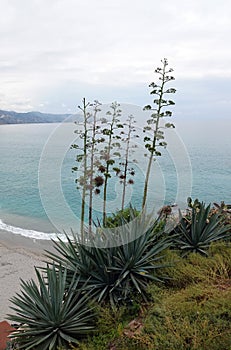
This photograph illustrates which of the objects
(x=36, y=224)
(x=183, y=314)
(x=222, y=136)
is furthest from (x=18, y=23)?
(x=222, y=136)

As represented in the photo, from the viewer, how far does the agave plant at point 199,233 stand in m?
5.41

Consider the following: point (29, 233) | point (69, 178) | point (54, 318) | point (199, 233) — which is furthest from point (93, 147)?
point (29, 233)

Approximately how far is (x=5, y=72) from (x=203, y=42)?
887 inches

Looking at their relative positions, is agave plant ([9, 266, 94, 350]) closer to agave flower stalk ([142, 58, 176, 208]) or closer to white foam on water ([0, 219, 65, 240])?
agave flower stalk ([142, 58, 176, 208])

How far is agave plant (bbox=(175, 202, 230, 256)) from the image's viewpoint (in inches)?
213

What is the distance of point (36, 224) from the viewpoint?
21.2 metres

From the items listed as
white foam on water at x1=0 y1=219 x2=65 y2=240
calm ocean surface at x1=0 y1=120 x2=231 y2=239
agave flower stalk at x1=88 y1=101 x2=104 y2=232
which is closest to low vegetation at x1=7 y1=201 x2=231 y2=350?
calm ocean surface at x1=0 y1=120 x2=231 y2=239

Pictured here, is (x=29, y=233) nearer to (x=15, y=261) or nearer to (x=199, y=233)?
(x=15, y=261)

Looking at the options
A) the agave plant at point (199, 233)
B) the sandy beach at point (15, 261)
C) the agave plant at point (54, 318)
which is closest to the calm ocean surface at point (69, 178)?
the agave plant at point (199, 233)

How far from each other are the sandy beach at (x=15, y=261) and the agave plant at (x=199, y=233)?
4205mm

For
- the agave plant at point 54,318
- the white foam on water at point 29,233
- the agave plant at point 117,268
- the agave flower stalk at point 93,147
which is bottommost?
the white foam on water at point 29,233

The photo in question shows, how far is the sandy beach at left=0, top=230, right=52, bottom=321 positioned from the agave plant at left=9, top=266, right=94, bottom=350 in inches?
173

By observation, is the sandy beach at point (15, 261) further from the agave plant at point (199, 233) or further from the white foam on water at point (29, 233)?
the agave plant at point (199, 233)

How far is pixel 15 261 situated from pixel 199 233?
9.87 metres
